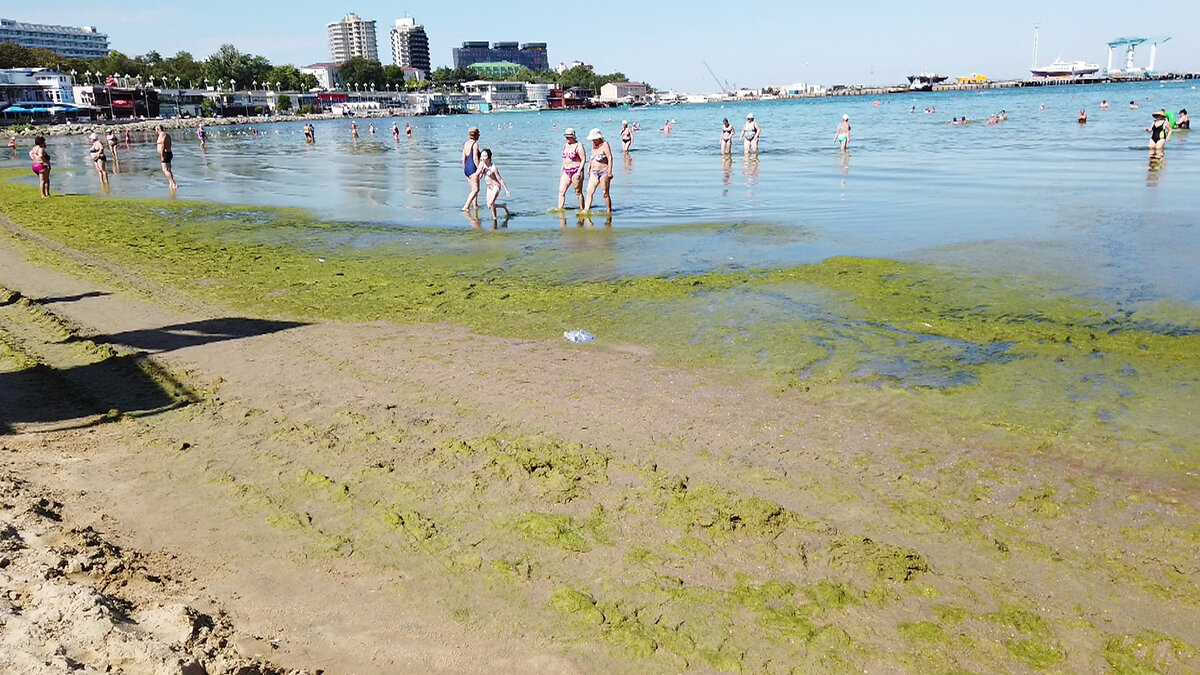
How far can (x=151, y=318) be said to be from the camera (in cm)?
916

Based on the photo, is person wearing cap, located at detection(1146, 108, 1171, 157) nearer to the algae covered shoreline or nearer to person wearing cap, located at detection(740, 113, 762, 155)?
person wearing cap, located at detection(740, 113, 762, 155)

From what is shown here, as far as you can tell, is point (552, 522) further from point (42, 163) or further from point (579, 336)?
point (42, 163)

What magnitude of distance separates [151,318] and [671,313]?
586cm

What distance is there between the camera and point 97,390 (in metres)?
6.73

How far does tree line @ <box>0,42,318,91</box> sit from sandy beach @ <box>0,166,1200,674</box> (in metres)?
165

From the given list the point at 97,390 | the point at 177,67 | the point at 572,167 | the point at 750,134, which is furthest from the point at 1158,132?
the point at 177,67

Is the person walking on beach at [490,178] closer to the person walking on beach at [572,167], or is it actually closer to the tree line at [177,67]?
the person walking on beach at [572,167]

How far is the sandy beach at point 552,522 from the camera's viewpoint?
11.7 ft

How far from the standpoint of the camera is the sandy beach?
3557mm

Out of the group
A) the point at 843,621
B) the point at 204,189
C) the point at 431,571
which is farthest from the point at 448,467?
the point at 204,189

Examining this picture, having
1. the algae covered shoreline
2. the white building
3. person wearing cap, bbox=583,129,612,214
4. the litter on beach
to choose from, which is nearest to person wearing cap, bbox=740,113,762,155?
person wearing cap, bbox=583,129,612,214

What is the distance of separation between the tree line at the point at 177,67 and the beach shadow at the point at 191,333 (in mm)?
161559

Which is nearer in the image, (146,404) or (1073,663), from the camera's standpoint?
(1073,663)

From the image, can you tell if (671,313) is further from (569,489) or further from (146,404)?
(146,404)
